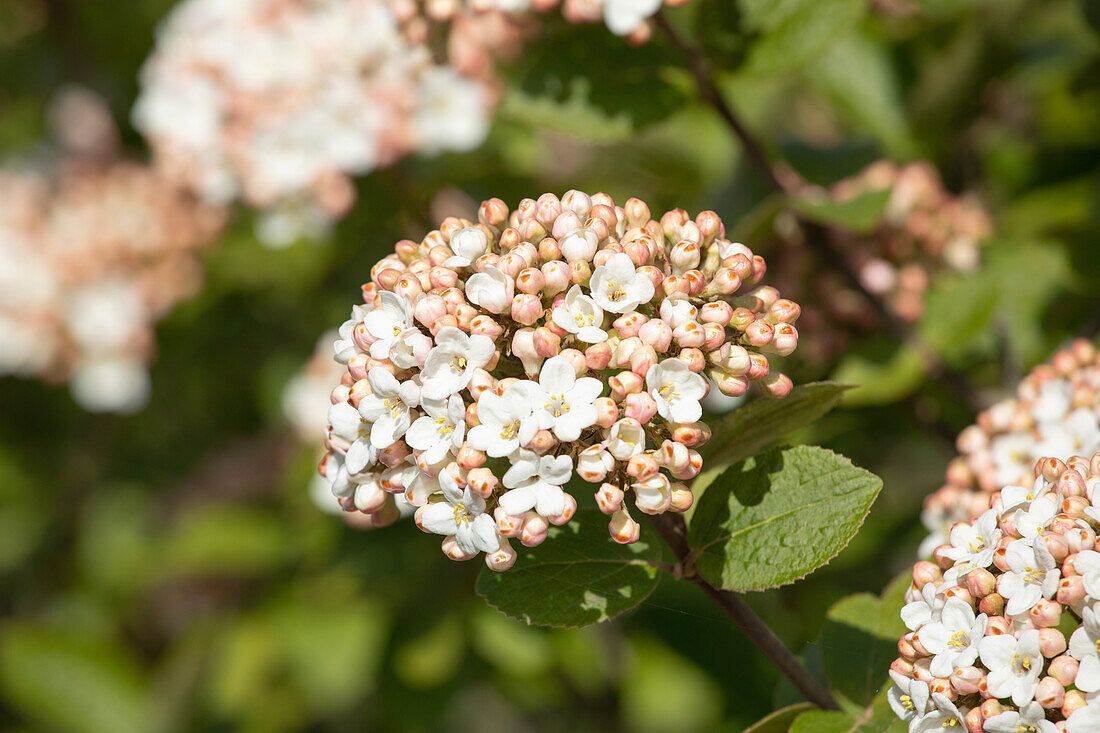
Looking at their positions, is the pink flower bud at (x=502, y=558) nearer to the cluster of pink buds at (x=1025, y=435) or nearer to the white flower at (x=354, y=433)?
the white flower at (x=354, y=433)

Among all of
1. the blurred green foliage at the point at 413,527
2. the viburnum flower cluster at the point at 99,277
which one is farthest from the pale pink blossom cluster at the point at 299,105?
the viburnum flower cluster at the point at 99,277

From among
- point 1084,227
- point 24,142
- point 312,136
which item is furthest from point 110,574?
point 1084,227

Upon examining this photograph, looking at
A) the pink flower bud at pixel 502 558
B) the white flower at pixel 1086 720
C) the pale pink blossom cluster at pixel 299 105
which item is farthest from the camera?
the pale pink blossom cluster at pixel 299 105

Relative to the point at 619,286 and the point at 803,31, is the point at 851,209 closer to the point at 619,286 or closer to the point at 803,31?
the point at 803,31

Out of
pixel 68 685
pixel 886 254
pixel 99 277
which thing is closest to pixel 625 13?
pixel 886 254

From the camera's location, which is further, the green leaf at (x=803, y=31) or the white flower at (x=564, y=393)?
the green leaf at (x=803, y=31)

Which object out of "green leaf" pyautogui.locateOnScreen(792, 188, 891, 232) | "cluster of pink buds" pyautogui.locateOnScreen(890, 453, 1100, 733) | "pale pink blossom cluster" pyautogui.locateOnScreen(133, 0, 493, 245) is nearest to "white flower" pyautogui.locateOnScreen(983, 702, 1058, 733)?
"cluster of pink buds" pyautogui.locateOnScreen(890, 453, 1100, 733)

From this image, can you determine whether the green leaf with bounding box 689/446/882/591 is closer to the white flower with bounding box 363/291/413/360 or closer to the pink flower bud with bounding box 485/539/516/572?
the pink flower bud with bounding box 485/539/516/572
